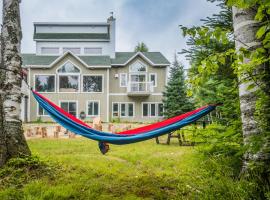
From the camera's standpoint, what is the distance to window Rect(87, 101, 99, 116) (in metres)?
19.8

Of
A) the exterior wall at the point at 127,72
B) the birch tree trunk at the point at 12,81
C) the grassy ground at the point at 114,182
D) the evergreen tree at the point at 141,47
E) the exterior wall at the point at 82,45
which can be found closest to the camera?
the grassy ground at the point at 114,182

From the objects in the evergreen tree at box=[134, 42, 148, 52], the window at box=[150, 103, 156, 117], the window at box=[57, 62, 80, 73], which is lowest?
the window at box=[150, 103, 156, 117]

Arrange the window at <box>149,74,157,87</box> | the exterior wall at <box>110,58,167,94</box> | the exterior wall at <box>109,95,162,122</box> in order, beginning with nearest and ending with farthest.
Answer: the exterior wall at <box>109,95,162,122</box> < the exterior wall at <box>110,58,167,94</box> < the window at <box>149,74,157,87</box>

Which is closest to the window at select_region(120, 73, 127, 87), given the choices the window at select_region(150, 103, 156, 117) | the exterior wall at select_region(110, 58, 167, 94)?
the exterior wall at select_region(110, 58, 167, 94)

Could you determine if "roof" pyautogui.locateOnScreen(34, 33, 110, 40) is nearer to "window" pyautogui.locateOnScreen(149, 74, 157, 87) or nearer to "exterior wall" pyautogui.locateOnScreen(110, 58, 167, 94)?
"exterior wall" pyautogui.locateOnScreen(110, 58, 167, 94)

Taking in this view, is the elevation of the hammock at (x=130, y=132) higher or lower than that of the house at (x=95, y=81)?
lower

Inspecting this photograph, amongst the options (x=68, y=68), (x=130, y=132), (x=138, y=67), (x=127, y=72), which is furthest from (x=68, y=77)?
(x=130, y=132)

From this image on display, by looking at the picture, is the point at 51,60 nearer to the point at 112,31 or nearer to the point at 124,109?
the point at 112,31

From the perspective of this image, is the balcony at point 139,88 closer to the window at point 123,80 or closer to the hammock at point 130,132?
the window at point 123,80

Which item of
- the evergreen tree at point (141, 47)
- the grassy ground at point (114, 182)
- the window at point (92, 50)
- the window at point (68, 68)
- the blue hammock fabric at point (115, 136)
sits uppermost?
the evergreen tree at point (141, 47)

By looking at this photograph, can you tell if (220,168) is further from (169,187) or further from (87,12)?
(87,12)

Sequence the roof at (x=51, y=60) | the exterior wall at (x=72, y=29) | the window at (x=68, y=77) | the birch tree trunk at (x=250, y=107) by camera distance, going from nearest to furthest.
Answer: the birch tree trunk at (x=250, y=107), the roof at (x=51, y=60), the window at (x=68, y=77), the exterior wall at (x=72, y=29)

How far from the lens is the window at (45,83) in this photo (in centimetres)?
1980

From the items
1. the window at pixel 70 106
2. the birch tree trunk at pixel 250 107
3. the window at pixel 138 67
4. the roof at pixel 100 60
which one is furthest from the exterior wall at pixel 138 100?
the birch tree trunk at pixel 250 107
